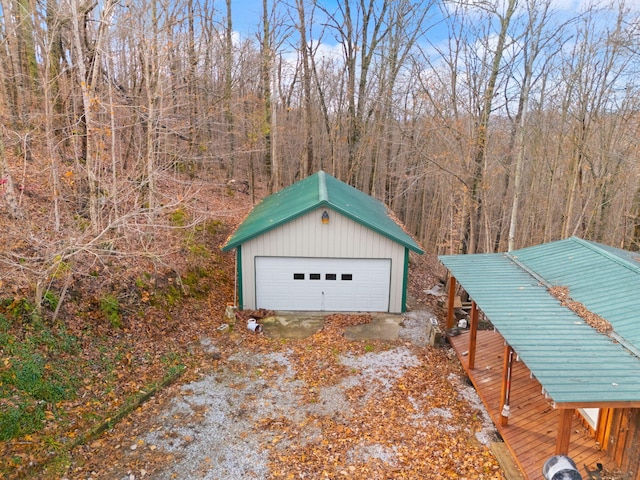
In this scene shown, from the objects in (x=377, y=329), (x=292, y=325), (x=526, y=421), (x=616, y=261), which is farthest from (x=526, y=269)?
(x=292, y=325)

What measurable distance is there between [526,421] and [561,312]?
6.91 feet

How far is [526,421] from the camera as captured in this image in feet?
25.2

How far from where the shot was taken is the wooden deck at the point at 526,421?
21.8 feet

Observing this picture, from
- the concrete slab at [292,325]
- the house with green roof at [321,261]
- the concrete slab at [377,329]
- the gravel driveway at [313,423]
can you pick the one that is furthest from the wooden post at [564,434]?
the house with green roof at [321,261]

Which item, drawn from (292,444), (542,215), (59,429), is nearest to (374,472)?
(292,444)

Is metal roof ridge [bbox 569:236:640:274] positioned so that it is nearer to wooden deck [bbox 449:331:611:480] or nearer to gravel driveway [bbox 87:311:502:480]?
wooden deck [bbox 449:331:611:480]

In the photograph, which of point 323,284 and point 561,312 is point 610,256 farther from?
point 323,284

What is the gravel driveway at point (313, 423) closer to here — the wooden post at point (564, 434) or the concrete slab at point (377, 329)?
the concrete slab at point (377, 329)


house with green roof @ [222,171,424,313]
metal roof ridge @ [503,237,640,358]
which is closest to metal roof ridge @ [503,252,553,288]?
metal roof ridge @ [503,237,640,358]

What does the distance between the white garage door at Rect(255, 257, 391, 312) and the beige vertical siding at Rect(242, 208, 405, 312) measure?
0.68 ft

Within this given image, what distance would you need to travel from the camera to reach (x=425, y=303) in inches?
563

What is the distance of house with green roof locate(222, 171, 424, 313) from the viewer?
12320 millimetres

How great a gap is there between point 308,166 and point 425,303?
14.4 meters

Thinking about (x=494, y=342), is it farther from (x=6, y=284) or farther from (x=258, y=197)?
(x=258, y=197)
